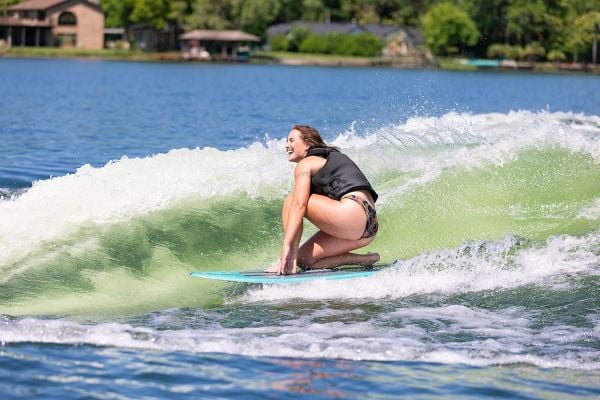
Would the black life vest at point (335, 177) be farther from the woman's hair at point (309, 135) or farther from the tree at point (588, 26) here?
the tree at point (588, 26)

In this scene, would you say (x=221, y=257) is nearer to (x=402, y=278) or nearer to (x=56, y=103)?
(x=402, y=278)

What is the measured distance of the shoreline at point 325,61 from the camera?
117438mm

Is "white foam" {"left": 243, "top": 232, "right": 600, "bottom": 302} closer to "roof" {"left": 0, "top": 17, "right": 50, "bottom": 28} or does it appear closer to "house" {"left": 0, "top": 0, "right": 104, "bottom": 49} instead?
"house" {"left": 0, "top": 0, "right": 104, "bottom": 49}

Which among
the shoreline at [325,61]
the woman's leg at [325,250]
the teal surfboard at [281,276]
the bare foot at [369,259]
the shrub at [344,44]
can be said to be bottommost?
the shoreline at [325,61]

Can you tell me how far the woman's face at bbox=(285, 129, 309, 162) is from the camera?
1045 cm

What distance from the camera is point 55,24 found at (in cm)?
12588

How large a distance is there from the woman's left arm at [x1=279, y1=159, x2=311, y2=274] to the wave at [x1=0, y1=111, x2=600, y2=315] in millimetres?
786

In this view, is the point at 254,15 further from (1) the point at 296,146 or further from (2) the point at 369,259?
(1) the point at 296,146

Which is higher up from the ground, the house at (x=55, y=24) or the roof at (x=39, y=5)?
the roof at (x=39, y=5)

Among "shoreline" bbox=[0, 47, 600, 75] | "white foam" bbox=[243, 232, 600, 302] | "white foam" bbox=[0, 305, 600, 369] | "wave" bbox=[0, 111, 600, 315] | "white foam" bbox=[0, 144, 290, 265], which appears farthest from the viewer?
"shoreline" bbox=[0, 47, 600, 75]

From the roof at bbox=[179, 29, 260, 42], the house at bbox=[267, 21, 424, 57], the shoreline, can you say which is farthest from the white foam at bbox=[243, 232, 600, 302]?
the house at bbox=[267, 21, 424, 57]

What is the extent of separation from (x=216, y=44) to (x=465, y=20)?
27643mm

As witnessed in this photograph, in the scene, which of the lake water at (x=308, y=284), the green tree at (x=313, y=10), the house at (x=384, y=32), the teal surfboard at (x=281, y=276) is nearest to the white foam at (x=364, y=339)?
the lake water at (x=308, y=284)

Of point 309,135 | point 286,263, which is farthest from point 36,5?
point 286,263
